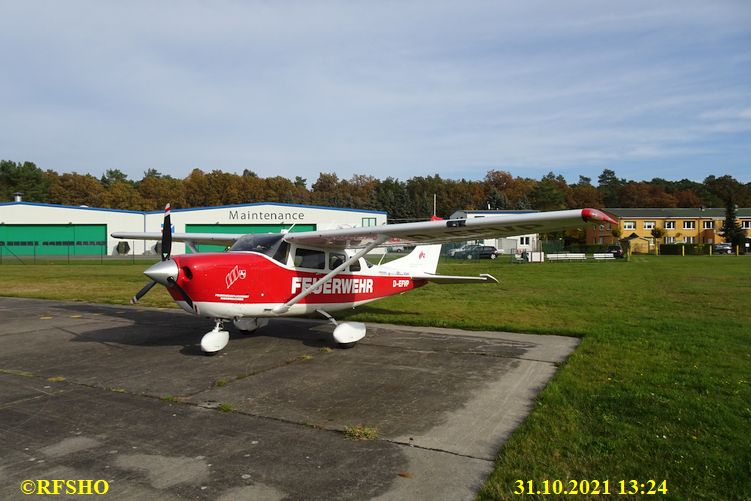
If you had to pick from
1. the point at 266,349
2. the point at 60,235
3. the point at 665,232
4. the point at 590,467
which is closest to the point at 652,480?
the point at 590,467

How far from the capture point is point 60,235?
2224 inches

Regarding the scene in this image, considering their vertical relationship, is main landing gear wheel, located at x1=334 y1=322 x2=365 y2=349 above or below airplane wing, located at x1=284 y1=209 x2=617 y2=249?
below

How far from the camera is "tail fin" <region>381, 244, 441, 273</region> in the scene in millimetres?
12015

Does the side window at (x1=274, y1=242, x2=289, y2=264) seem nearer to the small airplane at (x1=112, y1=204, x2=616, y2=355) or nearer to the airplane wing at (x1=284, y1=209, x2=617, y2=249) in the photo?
the small airplane at (x1=112, y1=204, x2=616, y2=355)

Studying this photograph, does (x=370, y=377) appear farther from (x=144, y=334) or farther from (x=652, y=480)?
(x=144, y=334)

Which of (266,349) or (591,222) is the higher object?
(591,222)

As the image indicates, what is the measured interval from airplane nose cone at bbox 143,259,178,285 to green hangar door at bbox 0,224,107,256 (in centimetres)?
5535

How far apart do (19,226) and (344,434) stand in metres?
64.1

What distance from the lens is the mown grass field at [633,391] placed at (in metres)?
3.87

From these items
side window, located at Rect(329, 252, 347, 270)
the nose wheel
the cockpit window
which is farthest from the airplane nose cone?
side window, located at Rect(329, 252, 347, 270)

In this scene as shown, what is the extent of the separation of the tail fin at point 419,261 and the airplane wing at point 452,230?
6.41 ft

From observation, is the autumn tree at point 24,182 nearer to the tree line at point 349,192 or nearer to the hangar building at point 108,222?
the tree line at point 349,192

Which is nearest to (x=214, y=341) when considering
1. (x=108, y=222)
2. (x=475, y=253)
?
(x=475, y=253)

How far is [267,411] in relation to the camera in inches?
216
